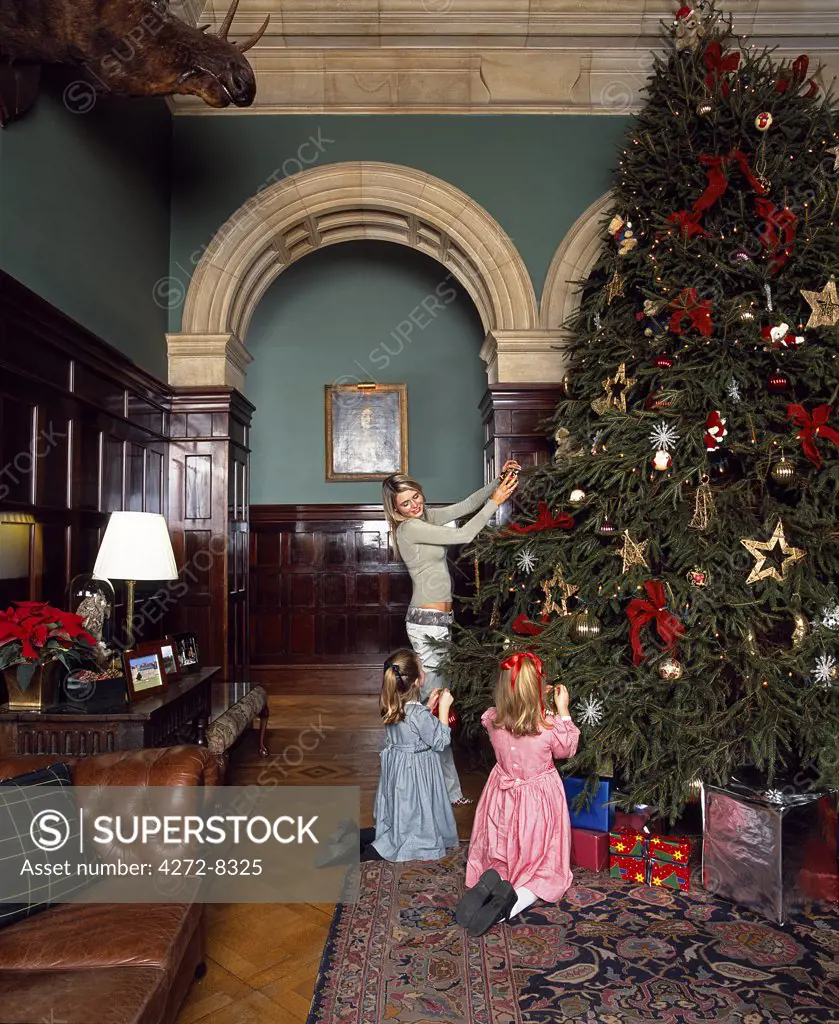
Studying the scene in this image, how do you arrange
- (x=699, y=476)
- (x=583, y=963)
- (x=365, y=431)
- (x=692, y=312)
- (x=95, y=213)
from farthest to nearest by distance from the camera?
(x=365, y=431) < (x=95, y=213) < (x=692, y=312) < (x=699, y=476) < (x=583, y=963)

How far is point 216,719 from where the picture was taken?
425cm

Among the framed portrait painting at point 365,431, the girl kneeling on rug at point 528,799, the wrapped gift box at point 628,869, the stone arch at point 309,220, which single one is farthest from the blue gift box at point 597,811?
the framed portrait painting at point 365,431

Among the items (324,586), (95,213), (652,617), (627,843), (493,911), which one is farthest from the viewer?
(324,586)

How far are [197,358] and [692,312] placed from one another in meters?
3.71

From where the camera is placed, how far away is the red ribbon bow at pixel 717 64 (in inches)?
157

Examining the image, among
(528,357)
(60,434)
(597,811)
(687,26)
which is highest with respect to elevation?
(687,26)

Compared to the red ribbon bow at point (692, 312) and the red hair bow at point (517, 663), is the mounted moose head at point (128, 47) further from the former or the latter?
the red hair bow at point (517, 663)

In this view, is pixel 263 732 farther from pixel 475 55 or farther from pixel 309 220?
pixel 475 55

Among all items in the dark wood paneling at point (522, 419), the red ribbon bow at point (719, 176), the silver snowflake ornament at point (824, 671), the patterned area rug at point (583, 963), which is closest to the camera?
the patterned area rug at point (583, 963)

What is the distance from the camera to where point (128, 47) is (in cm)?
355

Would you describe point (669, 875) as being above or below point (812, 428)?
below

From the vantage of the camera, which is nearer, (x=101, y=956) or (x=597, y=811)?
(x=101, y=956)

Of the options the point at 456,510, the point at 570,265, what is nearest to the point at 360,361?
the point at 570,265

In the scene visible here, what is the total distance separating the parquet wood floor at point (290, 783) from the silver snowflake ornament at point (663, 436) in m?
2.24
